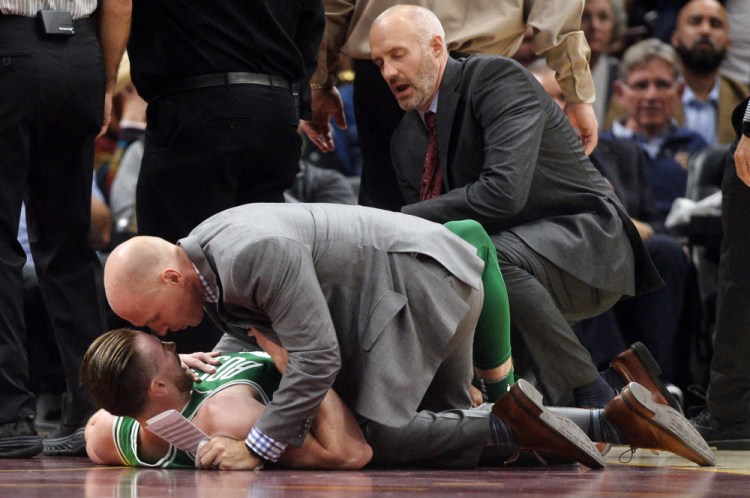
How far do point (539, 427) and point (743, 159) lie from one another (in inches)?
58.1

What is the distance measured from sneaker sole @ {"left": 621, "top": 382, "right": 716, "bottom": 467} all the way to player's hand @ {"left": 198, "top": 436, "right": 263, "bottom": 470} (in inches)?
40.1

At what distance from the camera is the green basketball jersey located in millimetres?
3941

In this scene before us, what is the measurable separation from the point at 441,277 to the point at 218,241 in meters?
0.66

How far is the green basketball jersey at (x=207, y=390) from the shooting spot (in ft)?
12.9

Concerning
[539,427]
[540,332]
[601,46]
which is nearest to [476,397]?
[540,332]

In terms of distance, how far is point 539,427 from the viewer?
3.69m

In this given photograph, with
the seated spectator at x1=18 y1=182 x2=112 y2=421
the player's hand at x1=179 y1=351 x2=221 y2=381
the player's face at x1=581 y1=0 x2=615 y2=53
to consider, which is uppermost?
the player's hand at x1=179 y1=351 x2=221 y2=381

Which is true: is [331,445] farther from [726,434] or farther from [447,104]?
[726,434]

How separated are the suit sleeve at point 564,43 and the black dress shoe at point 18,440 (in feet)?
7.32

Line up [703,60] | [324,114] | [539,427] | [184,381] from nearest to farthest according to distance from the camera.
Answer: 1. [539,427]
2. [184,381]
3. [324,114]
4. [703,60]

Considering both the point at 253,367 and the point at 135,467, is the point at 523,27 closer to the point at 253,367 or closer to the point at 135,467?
the point at 253,367

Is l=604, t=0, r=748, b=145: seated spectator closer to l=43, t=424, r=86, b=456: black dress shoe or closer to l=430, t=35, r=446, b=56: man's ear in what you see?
l=430, t=35, r=446, b=56: man's ear

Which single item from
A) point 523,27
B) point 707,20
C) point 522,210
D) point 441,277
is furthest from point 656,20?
point 441,277

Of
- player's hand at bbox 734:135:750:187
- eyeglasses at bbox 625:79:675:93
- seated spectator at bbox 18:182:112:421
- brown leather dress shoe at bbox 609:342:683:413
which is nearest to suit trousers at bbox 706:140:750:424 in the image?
player's hand at bbox 734:135:750:187
